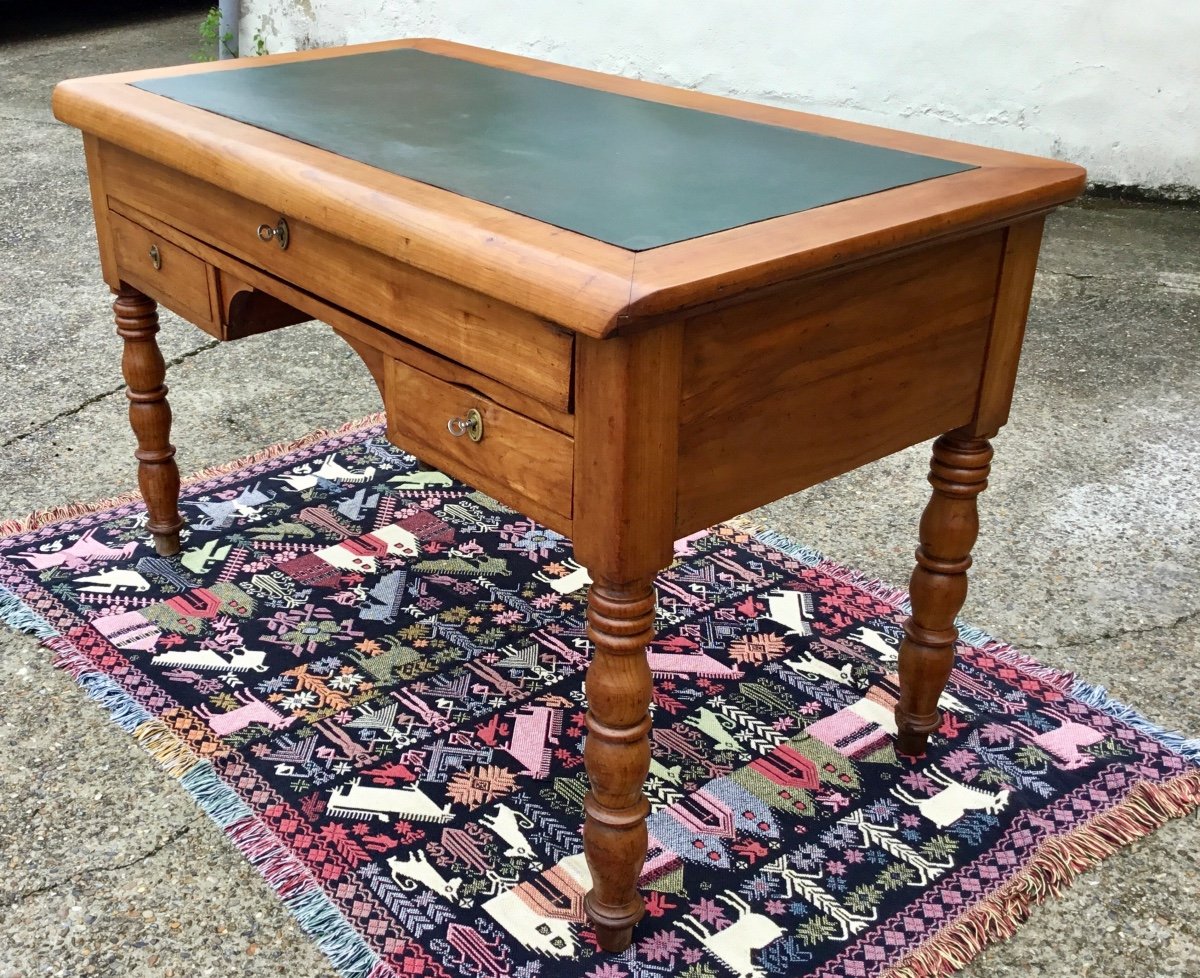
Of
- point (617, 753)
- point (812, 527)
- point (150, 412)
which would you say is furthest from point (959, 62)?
point (617, 753)

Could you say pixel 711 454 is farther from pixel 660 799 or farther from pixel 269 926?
pixel 269 926

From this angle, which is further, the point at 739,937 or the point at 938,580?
the point at 938,580

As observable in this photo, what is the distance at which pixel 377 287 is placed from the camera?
1.63 meters

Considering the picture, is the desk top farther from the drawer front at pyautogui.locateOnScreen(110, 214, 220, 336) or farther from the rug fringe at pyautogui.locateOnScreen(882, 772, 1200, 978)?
the rug fringe at pyautogui.locateOnScreen(882, 772, 1200, 978)

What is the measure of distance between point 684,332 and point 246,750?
108 centimetres

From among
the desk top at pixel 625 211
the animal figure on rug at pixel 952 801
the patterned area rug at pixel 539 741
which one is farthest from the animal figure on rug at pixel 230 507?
the animal figure on rug at pixel 952 801

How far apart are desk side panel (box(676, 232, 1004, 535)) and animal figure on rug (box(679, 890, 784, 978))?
1.86 feet

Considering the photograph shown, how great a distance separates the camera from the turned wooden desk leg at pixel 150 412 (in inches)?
93.4

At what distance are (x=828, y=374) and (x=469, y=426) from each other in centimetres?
43

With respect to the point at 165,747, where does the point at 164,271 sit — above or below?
above

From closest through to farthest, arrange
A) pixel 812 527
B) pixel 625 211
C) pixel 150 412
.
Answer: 1. pixel 625 211
2. pixel 150 412
3. pixel 812 527

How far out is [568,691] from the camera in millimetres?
2168

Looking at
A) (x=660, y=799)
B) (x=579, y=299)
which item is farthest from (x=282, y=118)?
(x=660, y=799)

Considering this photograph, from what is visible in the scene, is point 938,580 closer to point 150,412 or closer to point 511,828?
point 511,828
